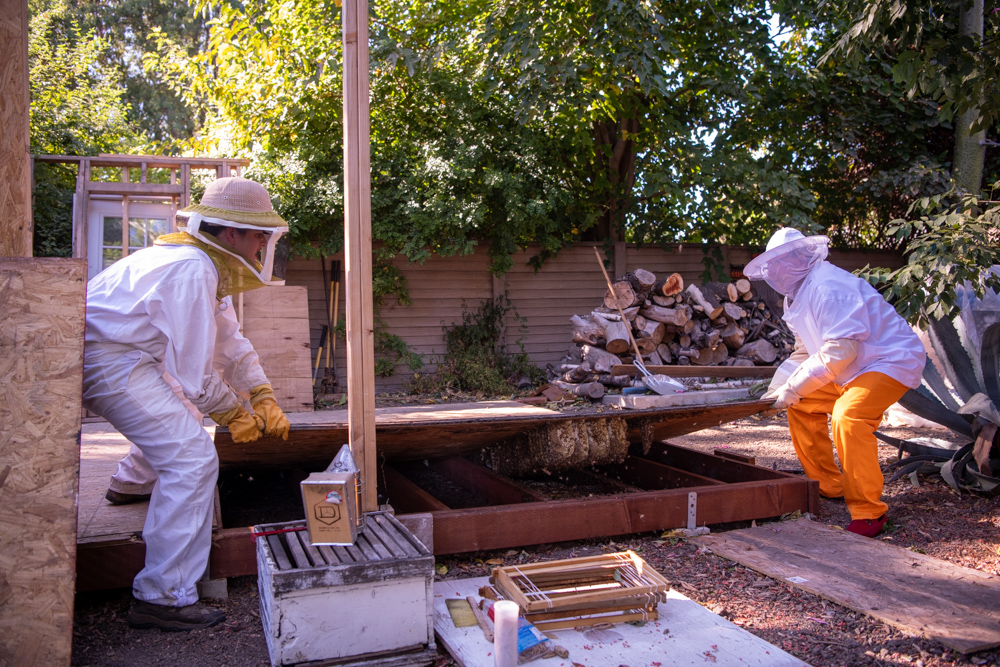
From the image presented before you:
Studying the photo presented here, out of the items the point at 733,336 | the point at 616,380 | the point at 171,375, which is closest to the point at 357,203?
the point at 171,375

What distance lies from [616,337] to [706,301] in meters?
1.62

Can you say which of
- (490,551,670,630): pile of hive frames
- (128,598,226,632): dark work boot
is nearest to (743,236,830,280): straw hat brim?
(490,551,670,630): pile of hive frames

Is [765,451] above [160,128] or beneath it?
beneath

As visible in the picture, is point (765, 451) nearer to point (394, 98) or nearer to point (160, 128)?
point (394, 98)

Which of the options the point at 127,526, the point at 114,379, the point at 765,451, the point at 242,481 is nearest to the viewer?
the point at 114,379

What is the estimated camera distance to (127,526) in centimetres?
310

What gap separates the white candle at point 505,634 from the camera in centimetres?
224

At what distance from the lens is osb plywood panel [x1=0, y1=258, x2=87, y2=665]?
7.57 feet

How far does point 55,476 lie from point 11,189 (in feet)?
4.90

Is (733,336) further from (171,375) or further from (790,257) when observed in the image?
(171,375)

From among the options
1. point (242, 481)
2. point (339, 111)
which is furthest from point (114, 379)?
point (339, 111)

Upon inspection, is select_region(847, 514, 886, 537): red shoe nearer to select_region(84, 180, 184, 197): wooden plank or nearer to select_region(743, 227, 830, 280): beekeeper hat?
select_region(743, 227, 830, 280): beekeeper hat

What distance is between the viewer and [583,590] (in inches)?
114

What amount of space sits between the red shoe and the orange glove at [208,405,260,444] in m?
3.27
